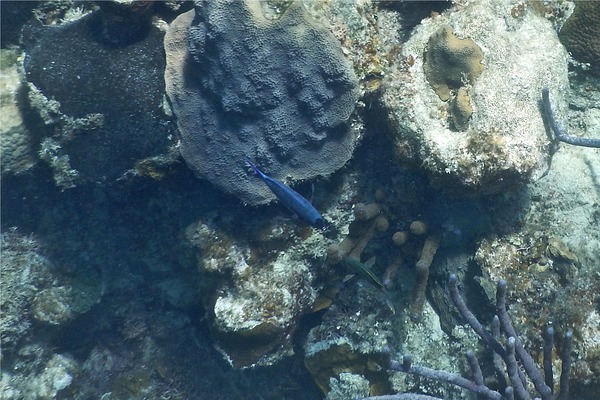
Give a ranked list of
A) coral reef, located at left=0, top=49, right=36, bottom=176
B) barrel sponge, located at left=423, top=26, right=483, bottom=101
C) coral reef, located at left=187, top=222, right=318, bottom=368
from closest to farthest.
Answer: barrel sponge, located at left=423, top=26, right=483, bottom=101 → coral reef, located at left=187, top=222, right=318, bottom=368 → coral reef, located at left=0, top=49, right=36, bottom=176

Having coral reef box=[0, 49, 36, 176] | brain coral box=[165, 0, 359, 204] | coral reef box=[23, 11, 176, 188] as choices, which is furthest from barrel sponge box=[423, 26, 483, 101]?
coral reef box=[0, 49, 36, 176]

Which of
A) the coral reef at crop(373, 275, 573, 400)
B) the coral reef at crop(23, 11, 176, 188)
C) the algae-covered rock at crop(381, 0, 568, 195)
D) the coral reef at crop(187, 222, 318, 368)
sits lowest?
the coral reef at crop(187, 222, 318, 368)

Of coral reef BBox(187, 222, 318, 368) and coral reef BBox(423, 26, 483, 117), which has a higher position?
coral reef BBox(423, 26, 483, 117)

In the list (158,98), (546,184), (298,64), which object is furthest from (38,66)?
(546,184)

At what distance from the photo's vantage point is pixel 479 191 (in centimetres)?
305

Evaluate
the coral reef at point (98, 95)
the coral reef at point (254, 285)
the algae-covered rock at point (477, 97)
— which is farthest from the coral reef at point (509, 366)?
the coral reef at point (98, 95)

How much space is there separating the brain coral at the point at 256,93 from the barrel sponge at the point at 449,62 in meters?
0.60

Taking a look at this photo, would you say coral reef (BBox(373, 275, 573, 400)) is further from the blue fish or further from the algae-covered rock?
the blue fish

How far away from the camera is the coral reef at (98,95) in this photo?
3672mm

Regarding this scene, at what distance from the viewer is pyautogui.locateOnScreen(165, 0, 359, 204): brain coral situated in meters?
3.24

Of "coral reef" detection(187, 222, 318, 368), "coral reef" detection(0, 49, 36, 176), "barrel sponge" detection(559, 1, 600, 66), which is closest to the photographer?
"barrel sponge" detection(559, 1, 600, 66)

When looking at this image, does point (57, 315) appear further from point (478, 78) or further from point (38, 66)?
point (478, 78)

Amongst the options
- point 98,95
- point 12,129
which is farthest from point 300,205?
point 12,129

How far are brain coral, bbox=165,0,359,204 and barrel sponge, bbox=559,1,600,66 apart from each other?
2.00 m
